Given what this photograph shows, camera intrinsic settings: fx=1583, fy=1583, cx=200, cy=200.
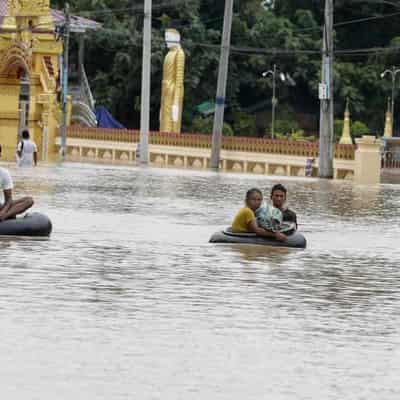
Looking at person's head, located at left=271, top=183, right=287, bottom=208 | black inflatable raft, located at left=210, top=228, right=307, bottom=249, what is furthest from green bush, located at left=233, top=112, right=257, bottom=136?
person's head, located at left=271, top=183, right=287, bottom=208

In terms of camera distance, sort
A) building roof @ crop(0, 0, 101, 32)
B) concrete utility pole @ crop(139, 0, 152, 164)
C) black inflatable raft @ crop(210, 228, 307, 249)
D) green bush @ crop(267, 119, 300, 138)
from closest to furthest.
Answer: black inflatable raft @ crop(210, 228, 307, 249) < concrete utility pole @ crop(139, 0, 152, 164) < building roof @ crop(0, 0, 101, 32) < green bush @ crop(267, 119, 300, 138)

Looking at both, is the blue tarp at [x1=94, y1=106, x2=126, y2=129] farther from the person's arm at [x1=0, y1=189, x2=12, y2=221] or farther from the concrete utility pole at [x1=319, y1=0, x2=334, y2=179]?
the person's arm at [x1=0, y1=189, x2=12, y2=221]

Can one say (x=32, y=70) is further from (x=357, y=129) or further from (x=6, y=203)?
(x=6, y=203)

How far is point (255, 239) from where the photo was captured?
20.5 meters

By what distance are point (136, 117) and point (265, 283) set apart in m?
76.4

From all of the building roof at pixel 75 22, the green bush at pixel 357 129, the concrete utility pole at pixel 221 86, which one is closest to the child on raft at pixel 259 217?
the concrete utility pole at pixel 221 86

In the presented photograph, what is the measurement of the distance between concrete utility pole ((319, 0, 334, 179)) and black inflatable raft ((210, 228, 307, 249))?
32.4m

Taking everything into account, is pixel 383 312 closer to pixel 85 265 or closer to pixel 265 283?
pixel 265 283

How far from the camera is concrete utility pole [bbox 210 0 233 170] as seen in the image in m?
59.6

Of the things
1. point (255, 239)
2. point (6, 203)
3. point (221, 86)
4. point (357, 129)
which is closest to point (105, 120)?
point (357, 129)

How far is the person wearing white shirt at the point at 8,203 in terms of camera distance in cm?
2066

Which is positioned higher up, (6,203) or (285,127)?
(6,203)

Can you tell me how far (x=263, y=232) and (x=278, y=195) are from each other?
52 centimetres

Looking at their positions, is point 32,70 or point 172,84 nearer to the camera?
point 32,70
